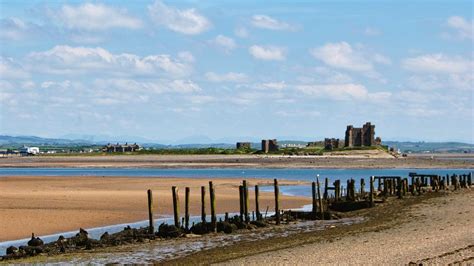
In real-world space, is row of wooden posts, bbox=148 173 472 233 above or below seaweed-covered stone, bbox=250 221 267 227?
above

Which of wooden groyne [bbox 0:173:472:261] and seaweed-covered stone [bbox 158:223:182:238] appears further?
seaweed-covered stone [bbox 158:223:182:238]

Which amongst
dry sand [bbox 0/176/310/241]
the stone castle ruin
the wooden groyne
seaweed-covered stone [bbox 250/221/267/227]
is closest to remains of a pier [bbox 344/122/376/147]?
the stone castle ruin

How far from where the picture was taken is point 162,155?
146 metres

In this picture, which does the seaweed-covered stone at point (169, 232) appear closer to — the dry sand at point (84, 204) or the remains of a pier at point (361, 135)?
Answer: the dry sand at point (84, 204)

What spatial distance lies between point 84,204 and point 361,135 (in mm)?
111620

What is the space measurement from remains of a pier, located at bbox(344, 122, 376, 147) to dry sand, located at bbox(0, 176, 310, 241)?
90.2m

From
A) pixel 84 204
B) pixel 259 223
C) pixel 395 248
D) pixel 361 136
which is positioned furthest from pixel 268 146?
pixel 395 248

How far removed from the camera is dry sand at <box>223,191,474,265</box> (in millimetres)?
20859

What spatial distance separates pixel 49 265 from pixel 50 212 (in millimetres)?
14737

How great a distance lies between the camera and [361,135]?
150 m

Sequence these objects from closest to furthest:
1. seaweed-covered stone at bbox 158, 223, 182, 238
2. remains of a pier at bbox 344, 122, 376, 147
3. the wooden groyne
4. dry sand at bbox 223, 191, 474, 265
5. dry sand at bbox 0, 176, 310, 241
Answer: dry sand at bbox 223, 191, 474, 265
the wooden groyne
seaweed-covered stone at bbox 158, 223, 182, 238
dry sand at bbox 0, 176, 310, 241
remains of a pier at bbox 344, 122, 376, 147

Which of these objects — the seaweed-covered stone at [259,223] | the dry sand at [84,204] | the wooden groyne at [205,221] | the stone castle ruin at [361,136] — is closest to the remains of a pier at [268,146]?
the stone castle ruin at [361,136]

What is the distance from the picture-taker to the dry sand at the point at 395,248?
68.4 feet

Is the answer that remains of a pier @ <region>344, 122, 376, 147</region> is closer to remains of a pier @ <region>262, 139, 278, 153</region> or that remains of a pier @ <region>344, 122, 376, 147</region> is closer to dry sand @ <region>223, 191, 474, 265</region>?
remains of a pier @ <region>262, 139, 278, 153</region>
